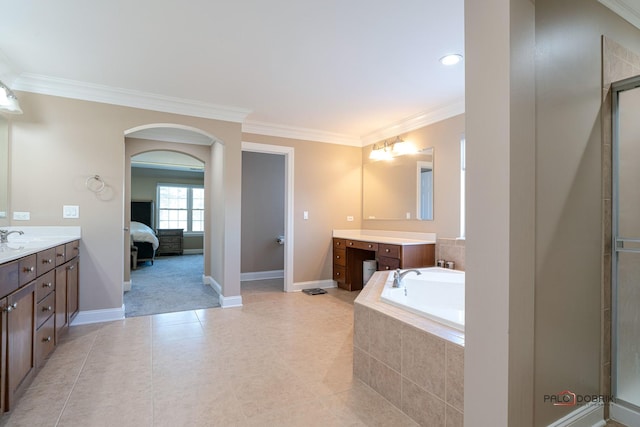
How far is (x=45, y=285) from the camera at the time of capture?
2219 millimetres

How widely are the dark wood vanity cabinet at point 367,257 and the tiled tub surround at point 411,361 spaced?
5.09ft

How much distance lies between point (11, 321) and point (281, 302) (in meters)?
2.76

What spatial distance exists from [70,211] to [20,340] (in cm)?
180

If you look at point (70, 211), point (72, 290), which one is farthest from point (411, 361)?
point (70, 211)

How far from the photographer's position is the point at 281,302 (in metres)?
4.11

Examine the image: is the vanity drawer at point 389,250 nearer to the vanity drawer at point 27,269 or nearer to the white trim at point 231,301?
the white trim at point 231,301

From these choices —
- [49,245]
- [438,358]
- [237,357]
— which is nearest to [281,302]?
[237,357]

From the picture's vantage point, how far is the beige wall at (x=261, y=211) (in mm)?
5680

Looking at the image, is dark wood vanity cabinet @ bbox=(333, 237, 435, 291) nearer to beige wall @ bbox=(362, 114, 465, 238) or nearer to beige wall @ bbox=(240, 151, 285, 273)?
beige wall @ bbox=(362, 114, 465, 238)

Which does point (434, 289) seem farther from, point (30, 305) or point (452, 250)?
point (30, 305)

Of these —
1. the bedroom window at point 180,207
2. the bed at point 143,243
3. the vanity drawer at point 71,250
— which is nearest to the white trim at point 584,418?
the vanity drawer at point 71,250

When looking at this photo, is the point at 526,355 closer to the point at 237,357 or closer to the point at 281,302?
the point at 237,357

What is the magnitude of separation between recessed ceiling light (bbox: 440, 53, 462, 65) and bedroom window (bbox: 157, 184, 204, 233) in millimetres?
8900

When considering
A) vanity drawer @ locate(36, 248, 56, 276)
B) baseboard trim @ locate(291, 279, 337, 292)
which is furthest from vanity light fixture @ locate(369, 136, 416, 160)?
vanity drawer @ locate(36, 248, 56, 276)
